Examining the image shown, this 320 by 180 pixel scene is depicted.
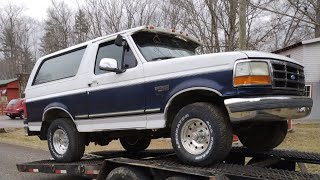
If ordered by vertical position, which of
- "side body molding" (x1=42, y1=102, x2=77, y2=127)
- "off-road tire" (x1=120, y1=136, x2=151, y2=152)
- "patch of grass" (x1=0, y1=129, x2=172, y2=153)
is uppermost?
"side body molding" (x1=42, y1=102, x2=77, y2=127)

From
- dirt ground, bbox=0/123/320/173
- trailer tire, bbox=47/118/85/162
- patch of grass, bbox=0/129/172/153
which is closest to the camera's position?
trailer tire, bbox=47/118/85/162

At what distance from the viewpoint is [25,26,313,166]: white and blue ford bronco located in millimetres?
4379

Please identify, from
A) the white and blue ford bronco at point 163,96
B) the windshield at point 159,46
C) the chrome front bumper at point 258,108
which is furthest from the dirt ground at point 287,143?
the chrome front bumper at point 258,108

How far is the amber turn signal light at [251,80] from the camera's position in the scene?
4.30 m

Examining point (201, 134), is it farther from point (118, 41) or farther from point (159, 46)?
point (118, 41)

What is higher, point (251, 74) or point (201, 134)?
point (251, 74)

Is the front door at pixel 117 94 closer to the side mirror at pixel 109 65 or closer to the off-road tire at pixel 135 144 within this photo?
the side mirror at pixel 109 65

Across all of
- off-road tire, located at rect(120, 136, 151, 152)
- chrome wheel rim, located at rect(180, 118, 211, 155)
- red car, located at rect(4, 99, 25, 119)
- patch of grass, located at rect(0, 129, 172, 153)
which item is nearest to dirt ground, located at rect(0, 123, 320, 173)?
patch of grass, located at rect(0, 129, 172, 153)

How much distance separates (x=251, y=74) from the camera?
4.31 meters

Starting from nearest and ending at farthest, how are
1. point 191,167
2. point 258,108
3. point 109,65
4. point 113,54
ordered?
point 258,108 < point 191,167 < point 109,65 < point 113,54

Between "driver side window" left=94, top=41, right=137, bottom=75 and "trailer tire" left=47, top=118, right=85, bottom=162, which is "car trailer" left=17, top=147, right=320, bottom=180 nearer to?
"trailer tire" left=47, top=118, right=85, bottom=162

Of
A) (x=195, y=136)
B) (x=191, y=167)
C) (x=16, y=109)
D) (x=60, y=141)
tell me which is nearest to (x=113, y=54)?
(x=60, y=141)

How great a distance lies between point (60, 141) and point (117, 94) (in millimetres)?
1815

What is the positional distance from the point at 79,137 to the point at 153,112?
1828 mm
